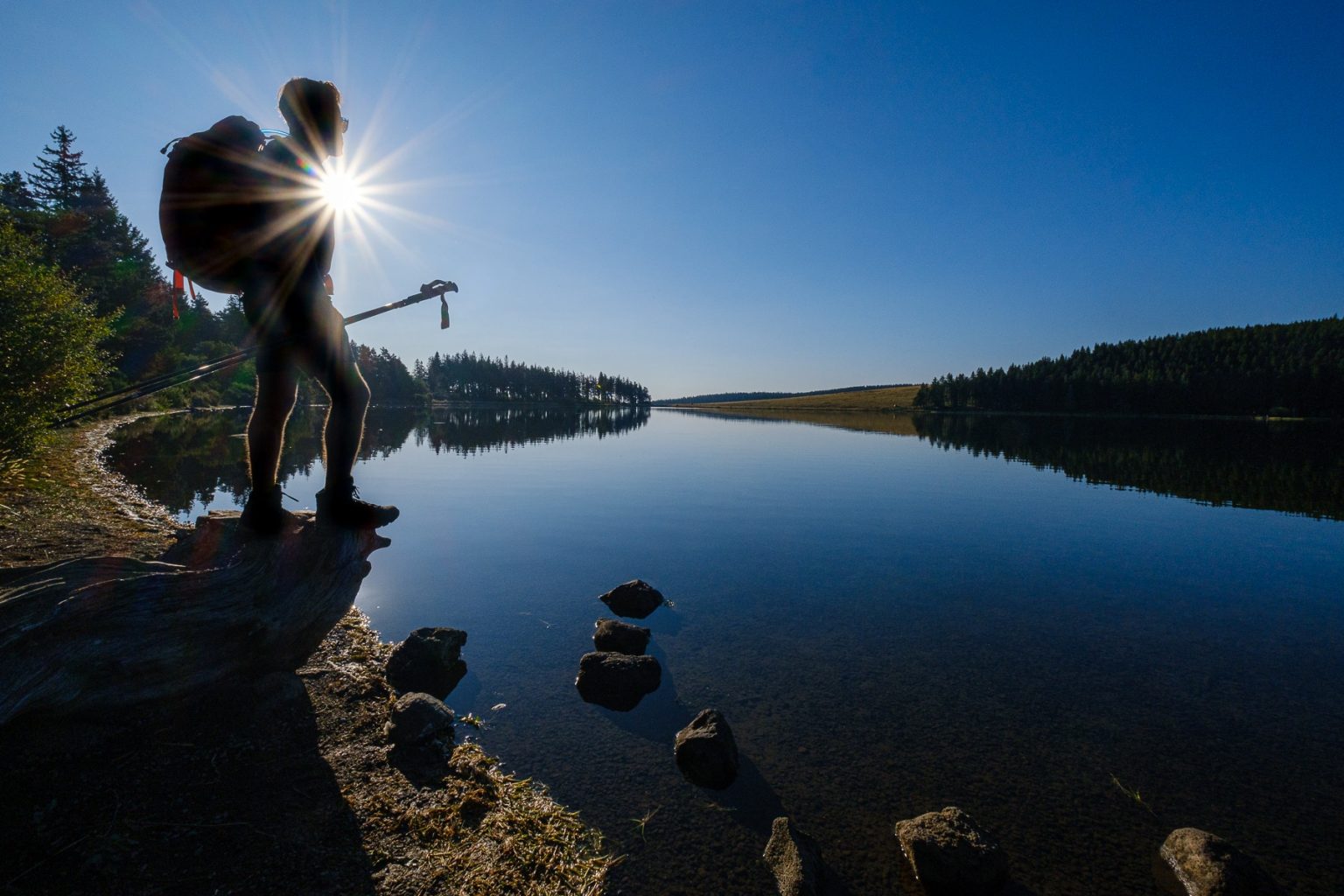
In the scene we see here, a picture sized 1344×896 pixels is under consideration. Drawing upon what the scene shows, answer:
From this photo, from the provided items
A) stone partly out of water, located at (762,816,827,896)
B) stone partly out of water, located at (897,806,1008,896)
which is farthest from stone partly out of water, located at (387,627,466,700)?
stone partly out of water, located at (897,806,1008,896)

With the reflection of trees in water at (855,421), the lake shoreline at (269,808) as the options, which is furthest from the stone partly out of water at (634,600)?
the reflection of trees in water at (855,421)

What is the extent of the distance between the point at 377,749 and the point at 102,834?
1735 mm

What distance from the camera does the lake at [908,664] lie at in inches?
170

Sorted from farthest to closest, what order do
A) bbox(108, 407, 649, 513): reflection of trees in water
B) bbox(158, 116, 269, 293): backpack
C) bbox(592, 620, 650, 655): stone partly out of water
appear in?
bbox(108, 407, 649, 513): reflection of trees in water, bbox(592, 620, 650, 655): stone partly out of water, bbox(158, 116, 269, 293): backpack

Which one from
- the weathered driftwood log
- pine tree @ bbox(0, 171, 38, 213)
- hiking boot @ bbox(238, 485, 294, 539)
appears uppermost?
pine tree @ bbox(0, 171, 38, 213)

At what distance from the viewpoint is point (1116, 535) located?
1463 centimetres

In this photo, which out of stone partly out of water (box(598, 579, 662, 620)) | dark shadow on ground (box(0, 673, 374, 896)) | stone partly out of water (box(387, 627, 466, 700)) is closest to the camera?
dark shadow on ground (box(0, 673, 374, 896))

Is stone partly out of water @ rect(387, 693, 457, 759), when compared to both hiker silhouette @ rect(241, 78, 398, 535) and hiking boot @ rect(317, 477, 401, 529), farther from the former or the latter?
hiker silhouette @ rect(241, 78, 398, 535)

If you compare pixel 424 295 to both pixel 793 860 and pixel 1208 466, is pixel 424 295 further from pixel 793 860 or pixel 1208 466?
pixel 1208 466

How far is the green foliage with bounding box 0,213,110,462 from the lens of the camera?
10047 millimetres

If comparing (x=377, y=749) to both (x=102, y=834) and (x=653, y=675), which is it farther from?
(x=653, y=675)

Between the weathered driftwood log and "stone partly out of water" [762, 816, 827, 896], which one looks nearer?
the weathered driftwood log

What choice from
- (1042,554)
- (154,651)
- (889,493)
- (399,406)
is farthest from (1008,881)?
(399,406)

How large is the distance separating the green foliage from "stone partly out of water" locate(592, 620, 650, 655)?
11.6 meters
